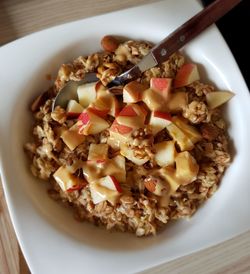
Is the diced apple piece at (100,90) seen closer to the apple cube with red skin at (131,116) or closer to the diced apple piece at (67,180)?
the apple cube with red skin at (131,116)

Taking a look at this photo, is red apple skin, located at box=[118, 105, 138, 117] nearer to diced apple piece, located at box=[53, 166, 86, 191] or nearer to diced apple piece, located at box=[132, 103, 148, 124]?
diced apple piece, located at box=[132, 103, 148, 124]

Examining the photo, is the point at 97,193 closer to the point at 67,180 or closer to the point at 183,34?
the point at 67,180

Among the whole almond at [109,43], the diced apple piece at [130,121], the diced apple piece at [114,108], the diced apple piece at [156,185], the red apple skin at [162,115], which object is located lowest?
the diced apple piece at [156,185]

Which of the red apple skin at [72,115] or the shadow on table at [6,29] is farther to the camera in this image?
the shadow on table at [6,29]

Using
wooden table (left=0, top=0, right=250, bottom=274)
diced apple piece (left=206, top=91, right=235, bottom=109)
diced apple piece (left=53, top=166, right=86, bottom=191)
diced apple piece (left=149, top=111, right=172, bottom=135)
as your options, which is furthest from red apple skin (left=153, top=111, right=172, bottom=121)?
wooden table (left=0, top=0, right=250, bottom=274)

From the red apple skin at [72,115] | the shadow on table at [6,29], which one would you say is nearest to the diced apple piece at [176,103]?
the red apple skin at [72,115]

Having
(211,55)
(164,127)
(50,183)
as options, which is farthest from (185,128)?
(50,183)

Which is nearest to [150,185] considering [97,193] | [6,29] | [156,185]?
[156,185]
